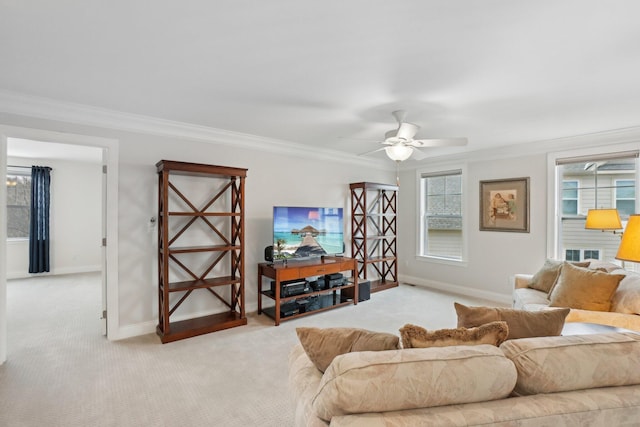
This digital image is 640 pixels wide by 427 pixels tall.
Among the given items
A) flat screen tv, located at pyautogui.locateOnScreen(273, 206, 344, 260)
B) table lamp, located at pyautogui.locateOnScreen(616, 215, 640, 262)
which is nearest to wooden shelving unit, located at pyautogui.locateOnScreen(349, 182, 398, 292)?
flat screen tv, located at pyautogui.locateOnScreen(273, 206, 344, 260)

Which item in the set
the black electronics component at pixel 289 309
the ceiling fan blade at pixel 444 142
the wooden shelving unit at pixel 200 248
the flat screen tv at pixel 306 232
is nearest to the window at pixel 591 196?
the ceiling fan blade at pixel 444 142

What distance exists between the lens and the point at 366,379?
1025 mm

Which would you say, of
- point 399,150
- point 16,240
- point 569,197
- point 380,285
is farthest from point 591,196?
point 16,240

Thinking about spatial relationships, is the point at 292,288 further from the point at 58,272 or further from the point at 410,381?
the point at 58,272

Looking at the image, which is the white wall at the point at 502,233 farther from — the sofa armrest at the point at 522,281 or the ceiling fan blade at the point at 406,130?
the ceiling fan blade at the point at 406,130

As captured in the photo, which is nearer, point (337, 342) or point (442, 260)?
point (337, 342)

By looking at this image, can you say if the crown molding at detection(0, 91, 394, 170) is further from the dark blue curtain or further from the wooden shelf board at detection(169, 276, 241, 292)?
Answer: the dark blue curtain

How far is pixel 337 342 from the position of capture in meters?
1.37

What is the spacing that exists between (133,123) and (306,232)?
247 cm

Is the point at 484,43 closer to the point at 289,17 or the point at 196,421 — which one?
the point at 289,17

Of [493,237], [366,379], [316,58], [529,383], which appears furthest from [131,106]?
[493,237]

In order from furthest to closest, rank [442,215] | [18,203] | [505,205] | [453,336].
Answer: [18,203], [442,215], [505,205], [453,336]

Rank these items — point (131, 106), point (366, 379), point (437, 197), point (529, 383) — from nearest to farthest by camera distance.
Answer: point (366, 379) < point (529, 383) < point (131, 106) < point (437, 197)

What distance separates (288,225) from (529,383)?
133 inches
